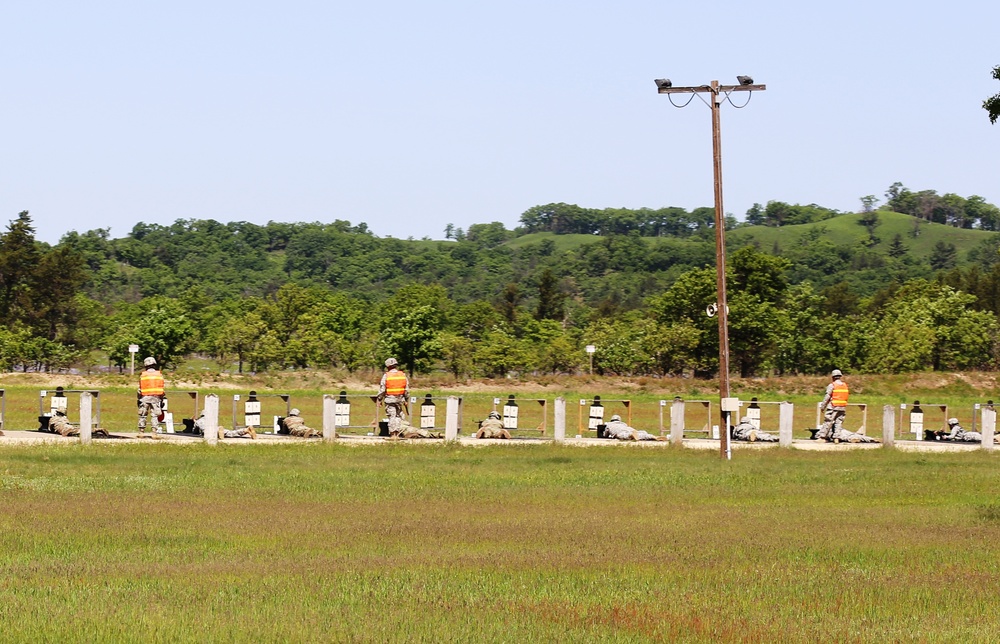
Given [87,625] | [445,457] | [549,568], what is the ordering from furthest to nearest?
[445,457]
[549,568]
[87,625]

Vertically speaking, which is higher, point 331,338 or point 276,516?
point 331,338

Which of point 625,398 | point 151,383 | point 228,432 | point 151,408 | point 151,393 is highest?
point 625,398

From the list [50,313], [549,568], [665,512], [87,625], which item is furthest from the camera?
[50,313]

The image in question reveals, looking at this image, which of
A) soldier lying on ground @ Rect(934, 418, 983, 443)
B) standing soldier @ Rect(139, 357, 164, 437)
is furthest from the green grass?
standing soldier @ Rect(139, 357, 164, 437)

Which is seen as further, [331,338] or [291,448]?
[331,338]

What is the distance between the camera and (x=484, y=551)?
1686cm

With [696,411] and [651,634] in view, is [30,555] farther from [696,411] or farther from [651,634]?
[696,411]

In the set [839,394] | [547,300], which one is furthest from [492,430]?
[547,300]

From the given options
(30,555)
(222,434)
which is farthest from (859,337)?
(30,555)

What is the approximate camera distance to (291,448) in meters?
33.6

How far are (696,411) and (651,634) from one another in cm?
5556

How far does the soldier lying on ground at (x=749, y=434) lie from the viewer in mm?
40969

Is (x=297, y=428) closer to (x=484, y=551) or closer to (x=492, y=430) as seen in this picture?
(x=492, y=430)

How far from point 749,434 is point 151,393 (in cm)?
1708
